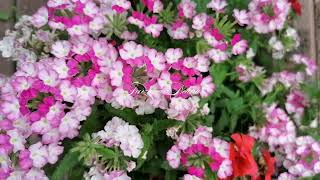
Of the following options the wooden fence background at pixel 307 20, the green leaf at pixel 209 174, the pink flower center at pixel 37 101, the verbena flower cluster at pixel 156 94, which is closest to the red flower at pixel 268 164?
the verbena flower cluster at pixel 156 94

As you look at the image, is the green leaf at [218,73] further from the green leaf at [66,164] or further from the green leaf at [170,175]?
the green leaf at [66,164]

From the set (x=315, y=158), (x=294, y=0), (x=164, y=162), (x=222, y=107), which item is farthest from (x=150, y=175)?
(x=294, y=0)

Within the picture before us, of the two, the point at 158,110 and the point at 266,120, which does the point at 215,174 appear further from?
the point at 266,120

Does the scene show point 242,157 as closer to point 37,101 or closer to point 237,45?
point 237,45

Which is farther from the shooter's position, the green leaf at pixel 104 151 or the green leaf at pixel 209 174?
the green leaf at pixel 209 174

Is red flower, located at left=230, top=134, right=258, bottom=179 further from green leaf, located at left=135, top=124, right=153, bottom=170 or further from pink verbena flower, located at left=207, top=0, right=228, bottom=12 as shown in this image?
pink verbena flower, located at left=207, top=0, right=228, bottom=12

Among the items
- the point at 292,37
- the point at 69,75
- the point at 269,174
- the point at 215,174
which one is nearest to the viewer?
the point at 69,75

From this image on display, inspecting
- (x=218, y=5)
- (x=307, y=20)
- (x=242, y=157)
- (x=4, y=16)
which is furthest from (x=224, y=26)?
(x=4, y=16)
